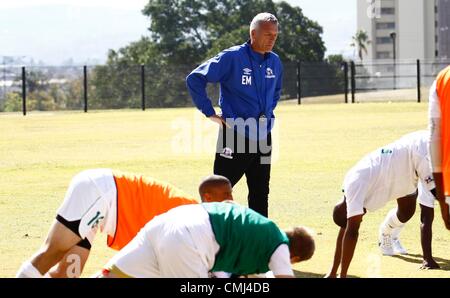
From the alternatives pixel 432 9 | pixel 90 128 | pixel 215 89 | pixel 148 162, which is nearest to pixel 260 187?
pixel 148 162

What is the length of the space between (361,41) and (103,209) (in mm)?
163518

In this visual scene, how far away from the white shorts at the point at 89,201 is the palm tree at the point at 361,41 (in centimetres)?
16104

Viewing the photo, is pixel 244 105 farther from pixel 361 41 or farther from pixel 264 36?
pixel 361 41

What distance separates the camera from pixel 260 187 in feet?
35.7

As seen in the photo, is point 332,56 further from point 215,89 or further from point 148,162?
point 148,162

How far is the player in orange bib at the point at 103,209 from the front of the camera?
24.7ft

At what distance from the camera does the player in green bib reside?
6.54 metres

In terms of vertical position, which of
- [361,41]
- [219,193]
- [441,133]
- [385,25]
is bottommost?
[219,193]

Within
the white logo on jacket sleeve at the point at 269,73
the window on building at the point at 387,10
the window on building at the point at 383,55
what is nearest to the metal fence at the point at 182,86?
the white logo on jacket sleeve at the point at 269,73

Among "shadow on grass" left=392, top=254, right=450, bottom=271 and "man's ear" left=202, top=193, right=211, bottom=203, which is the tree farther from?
"man's ear" left=202, top=193, right=211, bottom=203

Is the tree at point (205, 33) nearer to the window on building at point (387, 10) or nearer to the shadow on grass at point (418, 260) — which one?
the shadow on grass at point (418, 260)

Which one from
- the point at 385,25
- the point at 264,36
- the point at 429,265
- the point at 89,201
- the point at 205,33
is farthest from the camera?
the point at 385,25

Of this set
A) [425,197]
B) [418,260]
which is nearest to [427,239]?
[425,197]

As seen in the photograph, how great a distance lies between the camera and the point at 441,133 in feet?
22.8
